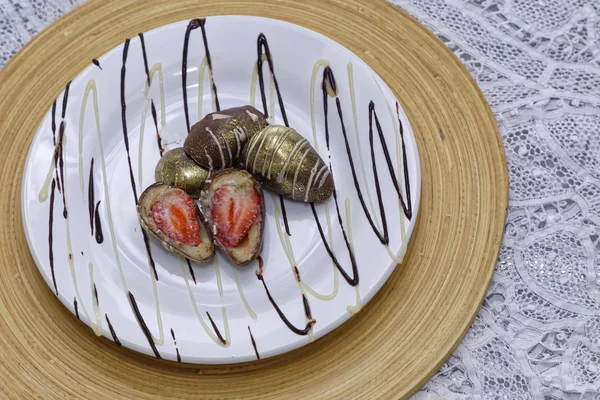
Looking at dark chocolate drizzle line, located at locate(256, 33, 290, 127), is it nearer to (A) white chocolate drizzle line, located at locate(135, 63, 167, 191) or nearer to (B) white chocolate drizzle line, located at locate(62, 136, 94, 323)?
(A) white chocolate drizzle line, located at locate(135, 63, 167, 191)

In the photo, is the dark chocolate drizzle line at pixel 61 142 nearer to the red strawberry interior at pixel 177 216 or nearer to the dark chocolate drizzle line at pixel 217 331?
the red strawberry interior at pixel 177 216

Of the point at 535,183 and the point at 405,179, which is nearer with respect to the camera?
the point at 405,179

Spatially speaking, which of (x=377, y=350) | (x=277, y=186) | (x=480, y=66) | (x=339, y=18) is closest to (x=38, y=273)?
(x=277, y=186)

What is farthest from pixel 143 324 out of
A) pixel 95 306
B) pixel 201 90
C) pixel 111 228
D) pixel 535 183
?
pixel 535 183

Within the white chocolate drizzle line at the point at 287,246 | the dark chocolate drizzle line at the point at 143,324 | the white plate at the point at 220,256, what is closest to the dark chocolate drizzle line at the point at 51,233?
the white plate at the point at 220,256

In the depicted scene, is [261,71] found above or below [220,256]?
above

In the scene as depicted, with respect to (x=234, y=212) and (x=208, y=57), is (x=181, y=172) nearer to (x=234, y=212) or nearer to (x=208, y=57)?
(x=234, y=212)

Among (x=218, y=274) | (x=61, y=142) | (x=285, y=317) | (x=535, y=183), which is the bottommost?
(x=535, y=183)
